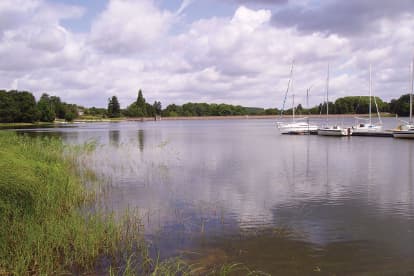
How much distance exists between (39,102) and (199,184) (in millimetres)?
137540

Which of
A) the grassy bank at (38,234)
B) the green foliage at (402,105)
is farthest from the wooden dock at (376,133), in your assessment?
the green foliage at (402,105)

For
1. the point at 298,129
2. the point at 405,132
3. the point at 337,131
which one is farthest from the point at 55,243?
the point at 298,129

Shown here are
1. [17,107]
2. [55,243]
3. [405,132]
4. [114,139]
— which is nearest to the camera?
[55,243]

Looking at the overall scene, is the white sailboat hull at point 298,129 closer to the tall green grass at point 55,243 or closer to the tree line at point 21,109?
the tall green grass at point 55,243

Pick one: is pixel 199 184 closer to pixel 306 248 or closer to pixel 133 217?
pixel 133 217

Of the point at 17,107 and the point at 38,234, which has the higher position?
the point at 17,107

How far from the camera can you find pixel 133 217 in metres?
12.9

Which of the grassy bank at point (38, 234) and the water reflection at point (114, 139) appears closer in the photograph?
the grassy bank at point (38, 234)

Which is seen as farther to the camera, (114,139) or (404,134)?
(114,139)

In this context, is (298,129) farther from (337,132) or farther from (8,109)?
(8,109)

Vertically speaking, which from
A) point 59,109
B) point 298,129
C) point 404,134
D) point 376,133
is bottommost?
point 376,133

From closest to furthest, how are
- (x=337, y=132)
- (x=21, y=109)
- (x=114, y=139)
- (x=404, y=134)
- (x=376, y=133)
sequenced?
1. (x=404, y=134)
2. (x=114, y=139)
3. (x=376, y=133)
4. (x=337, y=132)
5. (x=21, y=109)

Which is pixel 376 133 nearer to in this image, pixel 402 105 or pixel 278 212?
pixel 278 212

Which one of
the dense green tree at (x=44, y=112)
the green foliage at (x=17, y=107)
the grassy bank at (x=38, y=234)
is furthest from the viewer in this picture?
the dense green tree at (x=44, y=112)
